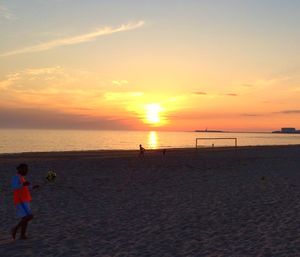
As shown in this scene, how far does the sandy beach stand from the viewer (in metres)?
9.23

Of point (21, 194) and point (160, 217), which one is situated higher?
point (21, 194)

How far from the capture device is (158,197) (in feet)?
55.1

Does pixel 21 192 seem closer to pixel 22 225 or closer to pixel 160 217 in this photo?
pixel 22 225

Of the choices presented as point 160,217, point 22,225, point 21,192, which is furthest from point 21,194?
point 160,217

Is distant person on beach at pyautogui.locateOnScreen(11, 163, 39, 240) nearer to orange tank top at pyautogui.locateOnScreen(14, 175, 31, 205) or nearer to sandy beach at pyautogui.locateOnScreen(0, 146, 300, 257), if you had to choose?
orange tank top at pyautogui.locateOnScreen(14, 175, 31, 205)

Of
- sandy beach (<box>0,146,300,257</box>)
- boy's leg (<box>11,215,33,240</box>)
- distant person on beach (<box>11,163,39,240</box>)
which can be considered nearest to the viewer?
sandy beach (<box>0,146,300,257</box>)

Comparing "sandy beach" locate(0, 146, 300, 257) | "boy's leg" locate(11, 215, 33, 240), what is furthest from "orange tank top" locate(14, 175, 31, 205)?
"sandy beach" locate(0, 146, 300, 257)

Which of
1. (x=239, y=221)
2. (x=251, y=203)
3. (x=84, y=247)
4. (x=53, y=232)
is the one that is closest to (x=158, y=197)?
(x=251, y=203)

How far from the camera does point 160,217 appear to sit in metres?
12.8

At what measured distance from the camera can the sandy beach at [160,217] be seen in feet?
30.3

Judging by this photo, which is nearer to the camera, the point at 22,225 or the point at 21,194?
the point at 21,194

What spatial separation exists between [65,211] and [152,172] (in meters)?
12.7

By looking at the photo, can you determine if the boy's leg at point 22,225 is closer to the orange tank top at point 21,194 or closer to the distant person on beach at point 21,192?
the distant person on beach at point 21,192

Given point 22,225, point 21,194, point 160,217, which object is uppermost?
point 21,194
